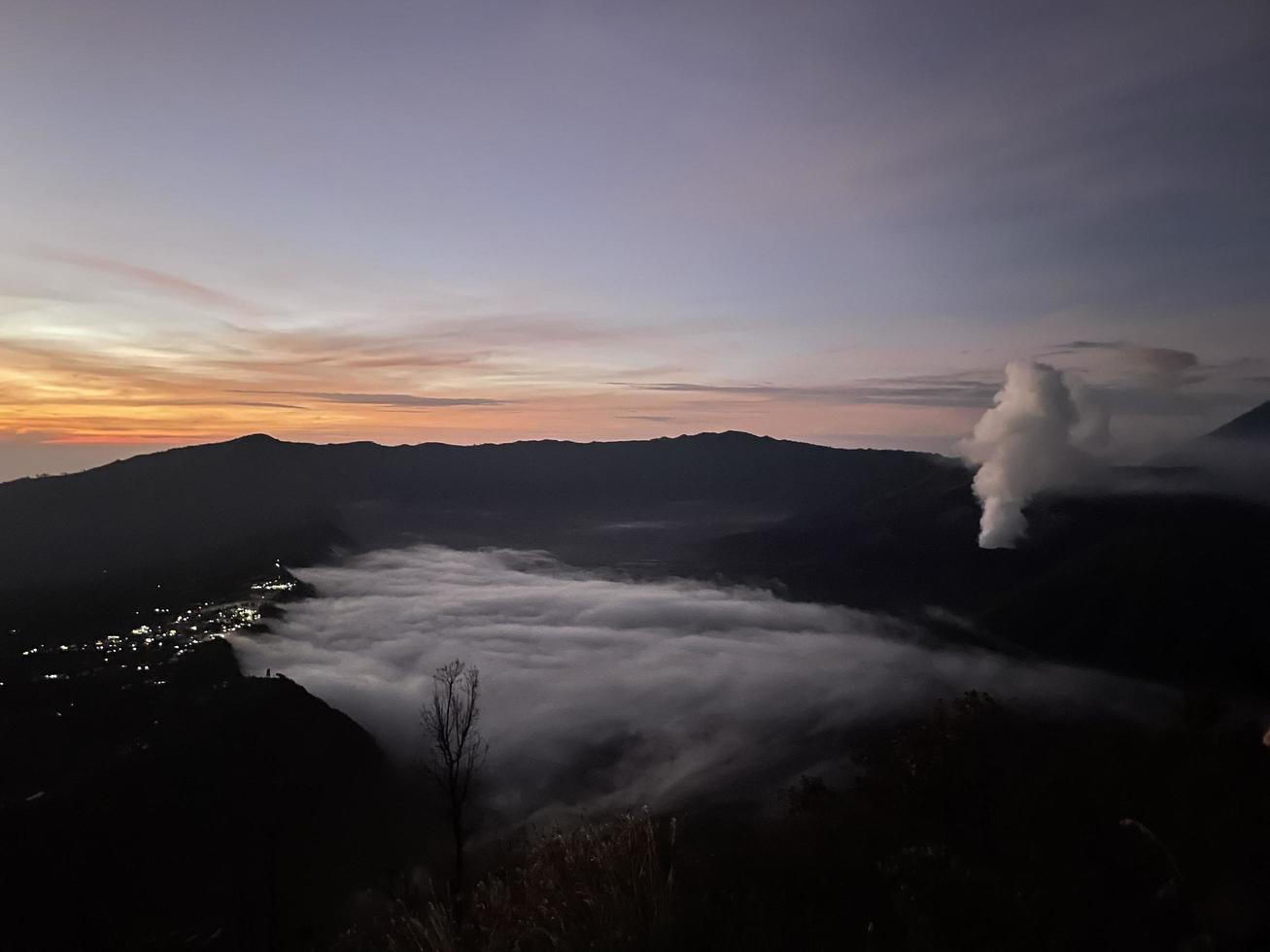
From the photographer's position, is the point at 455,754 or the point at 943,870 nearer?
the point at 943,870

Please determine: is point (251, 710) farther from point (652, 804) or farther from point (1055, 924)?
point (1055, 924)

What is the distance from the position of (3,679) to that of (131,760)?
85033mm

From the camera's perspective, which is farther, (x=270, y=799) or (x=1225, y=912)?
(x=270, y=799)

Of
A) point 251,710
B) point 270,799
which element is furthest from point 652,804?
point 251,710

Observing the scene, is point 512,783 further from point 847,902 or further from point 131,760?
point 847,902

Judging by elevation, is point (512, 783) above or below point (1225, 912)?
below

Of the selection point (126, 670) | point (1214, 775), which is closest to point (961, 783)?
point (1214, 775)

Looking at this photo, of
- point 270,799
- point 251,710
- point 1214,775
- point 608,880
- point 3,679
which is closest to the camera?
point 608,880

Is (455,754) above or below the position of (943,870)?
below

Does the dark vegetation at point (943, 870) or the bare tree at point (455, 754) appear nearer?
the dark vegetation at point (943, 870)

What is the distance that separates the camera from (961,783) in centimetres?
5869

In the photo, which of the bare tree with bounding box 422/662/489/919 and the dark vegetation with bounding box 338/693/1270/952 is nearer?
the dark vegetation with bounding box 338/693/1270/952

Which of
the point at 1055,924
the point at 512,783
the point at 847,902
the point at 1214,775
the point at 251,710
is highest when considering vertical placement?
the point at 847,902

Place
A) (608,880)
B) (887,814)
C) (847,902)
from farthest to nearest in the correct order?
1. (887,814)
2. (847,902)
3. (608,880)
